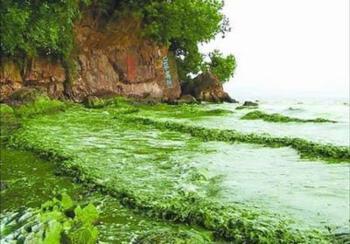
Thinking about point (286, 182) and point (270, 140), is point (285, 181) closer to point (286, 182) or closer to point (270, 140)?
point (286, 182)

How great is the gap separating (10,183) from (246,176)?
5.09 meters

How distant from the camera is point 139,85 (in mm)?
48406

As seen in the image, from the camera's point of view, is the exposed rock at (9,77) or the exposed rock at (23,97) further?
the exposed rock at (9,77)

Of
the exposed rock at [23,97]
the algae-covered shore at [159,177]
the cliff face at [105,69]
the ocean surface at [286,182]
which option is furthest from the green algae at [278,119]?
the cliff face at [105,69]

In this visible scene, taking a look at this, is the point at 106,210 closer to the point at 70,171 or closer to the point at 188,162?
the point at 70,171

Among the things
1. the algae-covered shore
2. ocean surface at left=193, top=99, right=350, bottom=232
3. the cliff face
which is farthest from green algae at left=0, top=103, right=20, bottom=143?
the cliff face

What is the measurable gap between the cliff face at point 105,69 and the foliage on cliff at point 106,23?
0.98 meters

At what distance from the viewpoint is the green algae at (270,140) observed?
51.6ft

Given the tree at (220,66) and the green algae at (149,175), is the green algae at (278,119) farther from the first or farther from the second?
the tree at (220,66)

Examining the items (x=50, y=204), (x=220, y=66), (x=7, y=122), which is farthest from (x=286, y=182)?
(x=220, y=66)

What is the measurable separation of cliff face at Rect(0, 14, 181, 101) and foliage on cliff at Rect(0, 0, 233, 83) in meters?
0.98

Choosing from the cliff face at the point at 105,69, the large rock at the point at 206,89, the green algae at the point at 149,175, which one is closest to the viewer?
the green algae at the point at 149,175

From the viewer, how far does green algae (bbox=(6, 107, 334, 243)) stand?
7.96 metres

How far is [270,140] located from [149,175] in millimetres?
7756
